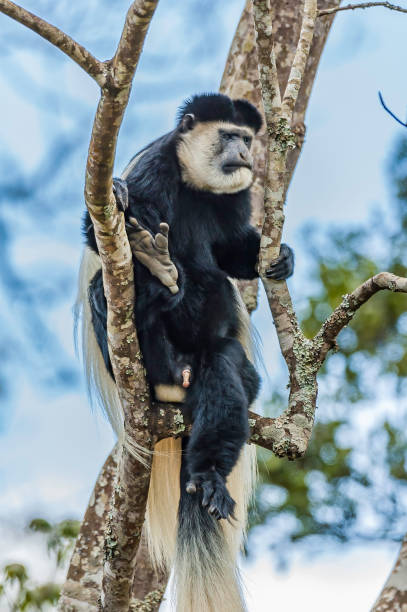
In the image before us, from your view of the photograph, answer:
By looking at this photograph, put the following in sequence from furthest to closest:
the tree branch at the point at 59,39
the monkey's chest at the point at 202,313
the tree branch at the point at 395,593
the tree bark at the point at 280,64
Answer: the tree bark at the point at 280,64 → the monkey's chest at the point at 202,313 → the tree branch at the point at 395,593 → the tree branch at the point at 59,39

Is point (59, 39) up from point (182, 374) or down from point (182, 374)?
up

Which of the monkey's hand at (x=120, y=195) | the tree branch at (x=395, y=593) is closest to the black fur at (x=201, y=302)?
the monkey's hand at (x=120, y=195)

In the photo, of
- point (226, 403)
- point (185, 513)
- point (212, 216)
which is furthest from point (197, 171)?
point (185, 513)

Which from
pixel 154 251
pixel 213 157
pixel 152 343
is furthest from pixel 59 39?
pixel 213 157

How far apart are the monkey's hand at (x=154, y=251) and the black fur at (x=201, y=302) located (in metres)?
0.08

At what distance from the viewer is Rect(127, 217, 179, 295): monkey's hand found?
7.90ft

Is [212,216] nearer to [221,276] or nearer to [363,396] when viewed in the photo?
[221,276]

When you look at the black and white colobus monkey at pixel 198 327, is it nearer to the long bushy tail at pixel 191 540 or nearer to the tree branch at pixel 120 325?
the long bushy tail at pixel 191 540

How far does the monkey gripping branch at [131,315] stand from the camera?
190cm

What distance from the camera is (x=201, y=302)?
9.27ft

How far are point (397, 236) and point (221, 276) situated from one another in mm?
3739

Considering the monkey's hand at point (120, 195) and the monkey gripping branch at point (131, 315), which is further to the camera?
the monkey's hand at point (120, 195)

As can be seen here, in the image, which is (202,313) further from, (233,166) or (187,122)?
(187,122)

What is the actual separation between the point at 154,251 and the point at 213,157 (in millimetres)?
759
